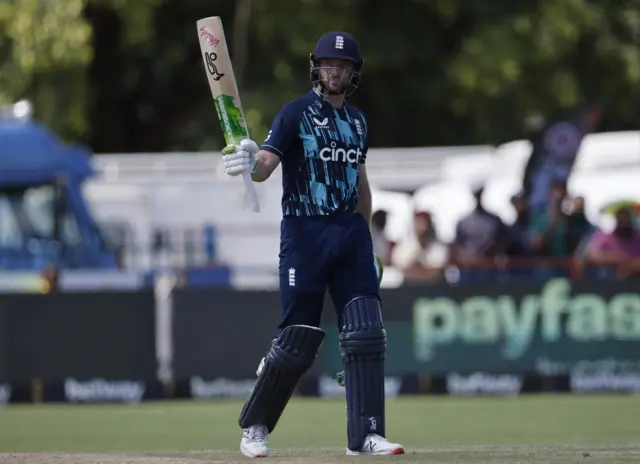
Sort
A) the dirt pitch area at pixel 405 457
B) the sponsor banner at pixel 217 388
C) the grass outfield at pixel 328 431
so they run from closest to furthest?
the dirt pitch area at pixel 405 457 < the grass outfield at pixel 328 431 < the sponsor banner at pixel 217 388

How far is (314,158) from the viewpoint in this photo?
8133 mm

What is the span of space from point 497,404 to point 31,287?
6165 millimetres

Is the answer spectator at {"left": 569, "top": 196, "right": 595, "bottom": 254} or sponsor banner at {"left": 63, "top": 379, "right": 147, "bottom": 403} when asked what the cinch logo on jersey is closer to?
sponsor banner at {"left": 63, "top": 379, "right": 147, "bottom": 403}

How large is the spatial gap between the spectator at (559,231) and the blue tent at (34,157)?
6710 mm

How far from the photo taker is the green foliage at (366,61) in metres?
21.2

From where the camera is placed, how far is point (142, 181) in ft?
73.5

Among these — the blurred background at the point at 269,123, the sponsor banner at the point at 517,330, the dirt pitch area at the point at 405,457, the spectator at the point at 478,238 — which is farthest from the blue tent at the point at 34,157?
the dirt pitch area at the point at 405,457

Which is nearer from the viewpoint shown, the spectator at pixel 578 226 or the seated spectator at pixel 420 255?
the seated spectator at pixel 420 255

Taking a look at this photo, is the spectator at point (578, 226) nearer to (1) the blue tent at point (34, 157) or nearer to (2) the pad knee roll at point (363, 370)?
(1) the blue tent at point (34, 157)

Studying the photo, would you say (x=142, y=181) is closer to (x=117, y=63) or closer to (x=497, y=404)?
(x=117, y=63)

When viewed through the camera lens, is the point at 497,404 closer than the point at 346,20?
Yes

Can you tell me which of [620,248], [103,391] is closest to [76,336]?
[103,391]

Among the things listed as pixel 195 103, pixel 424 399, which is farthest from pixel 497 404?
pixel 195 103

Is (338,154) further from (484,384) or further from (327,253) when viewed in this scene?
(484,384)
